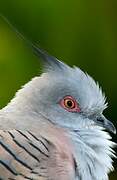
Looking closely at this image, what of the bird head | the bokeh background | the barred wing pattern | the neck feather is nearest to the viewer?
the barred wing pattern

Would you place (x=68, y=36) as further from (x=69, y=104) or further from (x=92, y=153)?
(x=92, y=153)

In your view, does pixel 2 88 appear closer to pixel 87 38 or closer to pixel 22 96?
pixel 87 38

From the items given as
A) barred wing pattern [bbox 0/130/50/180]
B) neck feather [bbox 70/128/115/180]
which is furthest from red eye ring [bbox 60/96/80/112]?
barred wing pattern [bbox 0/130/50/180]

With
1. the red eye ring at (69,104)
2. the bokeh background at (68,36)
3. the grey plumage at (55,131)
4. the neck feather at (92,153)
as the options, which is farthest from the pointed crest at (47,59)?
the bokeh background at (68,36)

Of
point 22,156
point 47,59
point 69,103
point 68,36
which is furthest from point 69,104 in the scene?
point 68,36

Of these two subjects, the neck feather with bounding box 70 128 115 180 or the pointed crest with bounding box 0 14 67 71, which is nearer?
the neck feather with bounding box 70 128 115 180

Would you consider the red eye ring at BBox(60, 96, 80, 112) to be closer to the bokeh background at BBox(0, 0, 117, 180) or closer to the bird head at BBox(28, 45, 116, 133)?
the bird head at BBox(28, 45, 116, 133)

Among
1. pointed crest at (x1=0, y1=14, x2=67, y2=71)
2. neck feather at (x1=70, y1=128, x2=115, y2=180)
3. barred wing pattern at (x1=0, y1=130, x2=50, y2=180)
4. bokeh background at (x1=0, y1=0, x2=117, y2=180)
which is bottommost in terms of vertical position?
barred wing pattern at (x1=0, y1=130, x2=50, y2=180)
